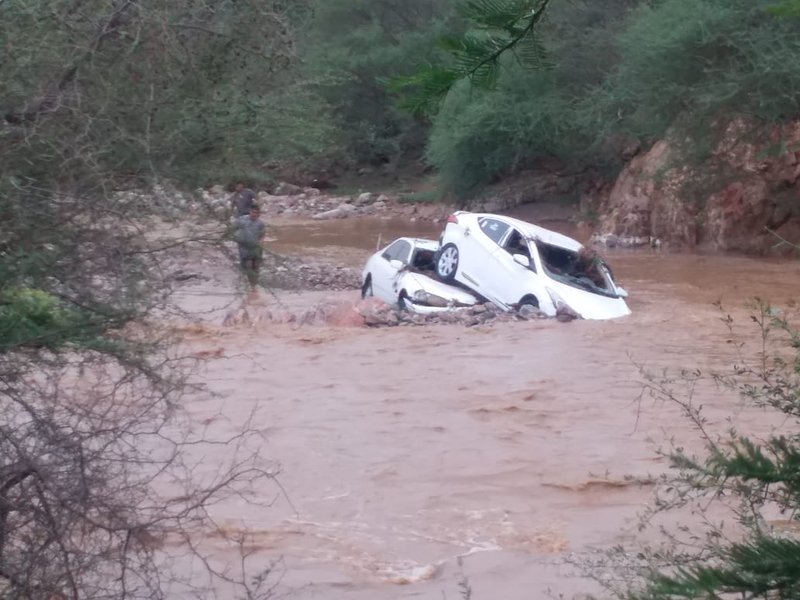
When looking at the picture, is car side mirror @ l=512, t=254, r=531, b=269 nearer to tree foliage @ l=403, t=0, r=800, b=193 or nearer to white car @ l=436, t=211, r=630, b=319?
white car @ l=436, t=211, r=630, b=319

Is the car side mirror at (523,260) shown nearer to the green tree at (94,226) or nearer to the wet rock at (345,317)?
the wet rock at (345,317)

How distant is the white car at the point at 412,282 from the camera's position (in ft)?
55.2

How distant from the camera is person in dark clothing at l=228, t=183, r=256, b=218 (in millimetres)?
4629

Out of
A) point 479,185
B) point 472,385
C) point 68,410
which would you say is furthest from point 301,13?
point 479,185

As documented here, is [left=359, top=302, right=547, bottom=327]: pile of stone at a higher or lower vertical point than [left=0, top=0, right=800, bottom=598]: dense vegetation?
lower

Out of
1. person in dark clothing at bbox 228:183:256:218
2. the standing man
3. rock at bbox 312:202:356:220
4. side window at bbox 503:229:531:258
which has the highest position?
person in dark clothing at bbox 228:183:256:218

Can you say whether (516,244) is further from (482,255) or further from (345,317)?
(345,317)

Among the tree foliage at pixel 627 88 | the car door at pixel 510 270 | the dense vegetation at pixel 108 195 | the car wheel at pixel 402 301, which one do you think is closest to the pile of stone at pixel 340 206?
the tree foliage at pixel 627 88

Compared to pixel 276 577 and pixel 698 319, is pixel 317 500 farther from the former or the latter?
pixel 698 319

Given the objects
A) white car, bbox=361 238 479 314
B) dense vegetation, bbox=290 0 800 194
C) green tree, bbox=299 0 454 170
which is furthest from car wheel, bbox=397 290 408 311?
green tree, bbox=299 0 454 170

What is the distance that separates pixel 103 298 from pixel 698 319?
43.5ft

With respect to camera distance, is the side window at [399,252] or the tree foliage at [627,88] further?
the tree foliage at [627,88]

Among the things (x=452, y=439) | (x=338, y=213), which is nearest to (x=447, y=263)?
(x=452, y=439)

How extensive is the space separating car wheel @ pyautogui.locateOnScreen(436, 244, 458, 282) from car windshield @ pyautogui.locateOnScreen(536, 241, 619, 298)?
1.36 meters
